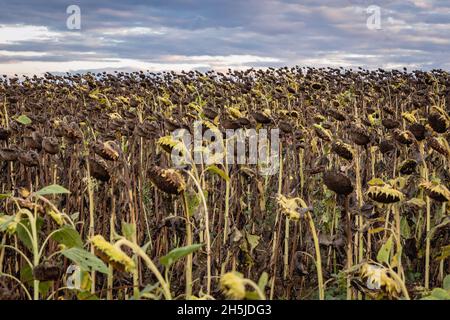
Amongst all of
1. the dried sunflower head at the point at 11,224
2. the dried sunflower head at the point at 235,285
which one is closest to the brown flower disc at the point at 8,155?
the dried sunflower head at the point at 11,224

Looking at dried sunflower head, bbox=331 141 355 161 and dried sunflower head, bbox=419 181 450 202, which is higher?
dried sunflower head, bbox=331 141 355 161

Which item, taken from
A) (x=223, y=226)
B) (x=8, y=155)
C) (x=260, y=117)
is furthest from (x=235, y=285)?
(x=223, y=226)

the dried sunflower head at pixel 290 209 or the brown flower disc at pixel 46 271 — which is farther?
the dried sunflower head at pixel 290 209

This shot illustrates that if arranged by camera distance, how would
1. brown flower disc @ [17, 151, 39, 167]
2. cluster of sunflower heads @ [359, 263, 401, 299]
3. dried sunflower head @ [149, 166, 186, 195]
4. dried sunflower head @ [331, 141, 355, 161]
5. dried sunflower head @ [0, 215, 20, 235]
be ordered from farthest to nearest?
1. brown flower disc @ [17, 151, 39, 167]
2. dried sunflower head @ [331, 141, 355, 161]
3. dried sunflower head @ [149, 166, 186, 195]
4. dried sunflower head @ [0, 215, 20, 235]
5. cluster of sunflower heads @ [359, 263, 401, 299]

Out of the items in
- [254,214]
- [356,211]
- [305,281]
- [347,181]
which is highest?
[347,181]

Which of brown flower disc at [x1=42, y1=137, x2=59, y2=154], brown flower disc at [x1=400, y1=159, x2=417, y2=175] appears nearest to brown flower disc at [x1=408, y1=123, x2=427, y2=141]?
brown flower disc at [x1=400, y1=159, x2=417, y2=175]

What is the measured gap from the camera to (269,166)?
16.1 ft

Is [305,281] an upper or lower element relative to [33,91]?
lower

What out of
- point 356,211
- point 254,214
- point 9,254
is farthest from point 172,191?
point 254,214

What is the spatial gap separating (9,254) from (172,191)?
1.64m

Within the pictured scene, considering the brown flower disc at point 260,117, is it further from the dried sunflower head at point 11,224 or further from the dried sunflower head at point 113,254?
the dried sunflower head at point 113,254

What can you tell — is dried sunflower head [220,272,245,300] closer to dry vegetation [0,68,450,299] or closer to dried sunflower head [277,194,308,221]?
dry vegetation [0,68,450,299]
